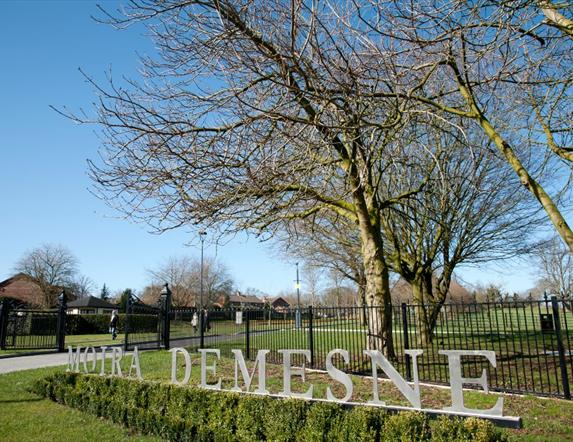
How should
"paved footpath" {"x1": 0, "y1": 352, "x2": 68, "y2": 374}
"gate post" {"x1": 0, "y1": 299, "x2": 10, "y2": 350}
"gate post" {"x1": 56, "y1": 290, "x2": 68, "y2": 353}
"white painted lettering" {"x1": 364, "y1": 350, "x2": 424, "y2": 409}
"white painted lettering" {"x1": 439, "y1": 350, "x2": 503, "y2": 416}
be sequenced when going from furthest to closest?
"gate post" {"x1": 0, "y1": 299, "x2": 10, "y2": 350}, "gate post" {"x1": 56, "y1": 290, "x2": 68, "y2": 353}, "paved footpath" {"x1": 0, "y1": 352, "x2": 68, "y2": 374}, "white painted lettering" {"x1": 364, "y1": 350, "x2": 424, "y2": 409}, "white painted lettering" {"x1": 439, "y1": 350, "x2": 503, "y2": 416}

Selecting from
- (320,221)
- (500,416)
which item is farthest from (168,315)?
(500,416)

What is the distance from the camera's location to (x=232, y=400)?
20.5 feet

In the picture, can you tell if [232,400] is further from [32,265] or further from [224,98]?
[32,265]

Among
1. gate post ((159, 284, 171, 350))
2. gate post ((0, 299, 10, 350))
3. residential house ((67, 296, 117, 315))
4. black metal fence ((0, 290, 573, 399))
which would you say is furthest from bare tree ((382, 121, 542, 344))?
residential house ((67, 296, 117, 315))

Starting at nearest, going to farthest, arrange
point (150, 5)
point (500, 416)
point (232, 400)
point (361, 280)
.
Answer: point (500, 416), point (150, 5), point (232, 400), point (361, 280)

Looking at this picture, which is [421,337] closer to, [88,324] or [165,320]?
[165,320]

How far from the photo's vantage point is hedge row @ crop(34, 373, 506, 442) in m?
4.46

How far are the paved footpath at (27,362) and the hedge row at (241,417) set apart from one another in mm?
5937

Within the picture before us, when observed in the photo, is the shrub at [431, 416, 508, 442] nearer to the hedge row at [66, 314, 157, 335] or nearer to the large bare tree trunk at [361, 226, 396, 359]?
the large bare tree trunk at [361, 226, 396, 359]

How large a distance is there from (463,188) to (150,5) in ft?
43.5

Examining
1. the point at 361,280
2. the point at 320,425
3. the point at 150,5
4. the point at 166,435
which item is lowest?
the point at 166,435

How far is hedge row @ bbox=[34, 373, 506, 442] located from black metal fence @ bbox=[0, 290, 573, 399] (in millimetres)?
1137

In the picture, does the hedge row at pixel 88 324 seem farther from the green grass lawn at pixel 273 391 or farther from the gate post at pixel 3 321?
the green grass lawn at pixel 273 391

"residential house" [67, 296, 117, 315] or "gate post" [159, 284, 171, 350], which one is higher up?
"residential house" [67, 296, 117, 315]
